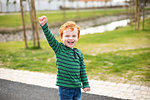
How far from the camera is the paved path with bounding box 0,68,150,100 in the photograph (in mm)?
4292

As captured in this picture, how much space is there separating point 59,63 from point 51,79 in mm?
2973

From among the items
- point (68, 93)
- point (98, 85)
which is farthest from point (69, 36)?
point (98, 85)

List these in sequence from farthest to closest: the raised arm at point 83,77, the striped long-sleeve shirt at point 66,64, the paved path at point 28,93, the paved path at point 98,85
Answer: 1. the paved path at point 98,85
2. the paved path at point 28,93
3. the raised arm at point 83,77
4. the striped long-sleeve shirt at point 66,64

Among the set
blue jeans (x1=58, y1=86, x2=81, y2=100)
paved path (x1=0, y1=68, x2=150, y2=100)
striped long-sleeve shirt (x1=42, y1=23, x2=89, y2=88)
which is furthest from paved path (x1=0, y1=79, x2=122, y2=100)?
striped long-sleeve shirt (x1=42, y1=23, x2=89, y2=88)

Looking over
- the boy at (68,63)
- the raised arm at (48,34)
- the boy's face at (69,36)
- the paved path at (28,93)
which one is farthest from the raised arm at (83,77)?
the paved path at (28,93)

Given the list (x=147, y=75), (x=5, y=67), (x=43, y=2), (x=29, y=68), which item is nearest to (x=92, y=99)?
(x=147, y=75)

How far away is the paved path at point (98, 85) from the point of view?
429 centimetres

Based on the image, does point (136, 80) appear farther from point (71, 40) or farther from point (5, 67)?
point (5, 67)

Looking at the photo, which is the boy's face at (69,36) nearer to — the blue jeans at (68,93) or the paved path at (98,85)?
the blue jeans at (68,93)

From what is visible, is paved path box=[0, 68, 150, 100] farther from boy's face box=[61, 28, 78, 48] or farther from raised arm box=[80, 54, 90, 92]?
boy's face box=[61, 28, 78, 48]

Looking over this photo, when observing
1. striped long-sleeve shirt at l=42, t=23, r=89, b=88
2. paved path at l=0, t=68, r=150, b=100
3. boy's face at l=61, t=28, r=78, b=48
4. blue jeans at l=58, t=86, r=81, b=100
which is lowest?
paved path at l=0, t=68, r=150, b=100

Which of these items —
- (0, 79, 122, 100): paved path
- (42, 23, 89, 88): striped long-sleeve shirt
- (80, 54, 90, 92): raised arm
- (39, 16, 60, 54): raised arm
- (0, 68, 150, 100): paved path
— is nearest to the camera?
(39, 16, 60, 54): raised arm

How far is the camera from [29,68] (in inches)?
263

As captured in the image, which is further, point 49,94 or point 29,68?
point 29,68
